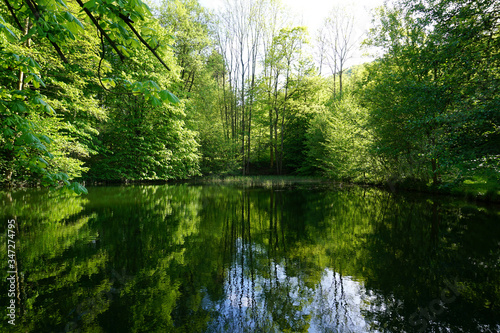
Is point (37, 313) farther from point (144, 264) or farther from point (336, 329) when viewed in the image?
point (336, 329)

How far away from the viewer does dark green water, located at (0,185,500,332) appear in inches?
88.3

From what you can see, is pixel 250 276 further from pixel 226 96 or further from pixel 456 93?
pixel 226 96

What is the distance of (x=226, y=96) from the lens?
32812mm

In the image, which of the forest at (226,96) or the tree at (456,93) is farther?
the tree at (456,93)

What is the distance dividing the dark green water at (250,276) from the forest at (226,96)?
1.21 meters

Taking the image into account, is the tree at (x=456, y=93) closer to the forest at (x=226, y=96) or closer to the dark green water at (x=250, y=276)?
the forest at (x=226, y=96)

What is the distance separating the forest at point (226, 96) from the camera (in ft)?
6.36

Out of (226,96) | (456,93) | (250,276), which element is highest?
(226,96)

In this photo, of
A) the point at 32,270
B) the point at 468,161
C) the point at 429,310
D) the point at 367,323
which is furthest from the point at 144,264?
the point at 468,161

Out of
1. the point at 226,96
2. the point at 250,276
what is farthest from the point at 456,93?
the point at 226,96

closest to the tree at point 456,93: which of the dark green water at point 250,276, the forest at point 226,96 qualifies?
the forest at point 226,96

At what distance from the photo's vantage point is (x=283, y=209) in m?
7.82

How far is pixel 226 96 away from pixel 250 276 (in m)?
31.7

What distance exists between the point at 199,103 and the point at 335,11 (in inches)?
819
